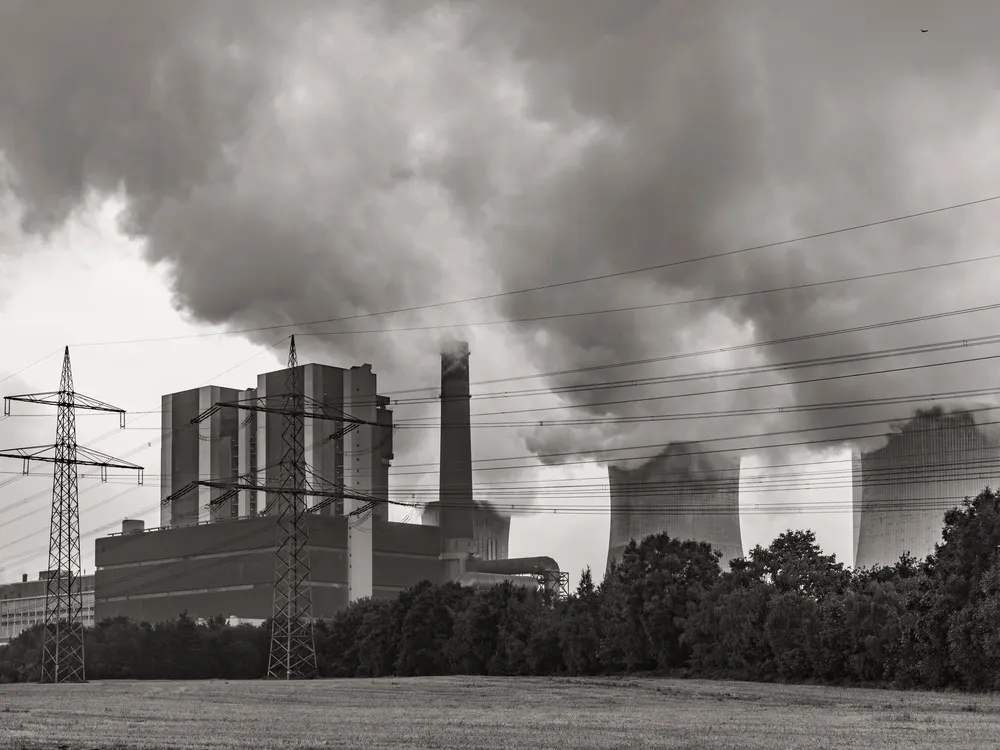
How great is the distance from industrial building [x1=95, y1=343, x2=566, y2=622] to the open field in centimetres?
9482

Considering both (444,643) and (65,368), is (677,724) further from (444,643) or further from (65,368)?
(444,643)

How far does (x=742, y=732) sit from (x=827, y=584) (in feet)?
136

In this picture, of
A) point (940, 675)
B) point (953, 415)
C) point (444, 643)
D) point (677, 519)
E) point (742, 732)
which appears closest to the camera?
point (742, 732)

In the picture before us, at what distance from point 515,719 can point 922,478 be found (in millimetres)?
75598

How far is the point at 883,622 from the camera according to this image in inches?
2109

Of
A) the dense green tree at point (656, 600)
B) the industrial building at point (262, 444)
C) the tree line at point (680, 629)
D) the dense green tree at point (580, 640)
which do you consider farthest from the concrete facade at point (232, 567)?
the dense green tree at point (656, 600)

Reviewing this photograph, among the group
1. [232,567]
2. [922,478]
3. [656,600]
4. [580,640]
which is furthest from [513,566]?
[656,600]

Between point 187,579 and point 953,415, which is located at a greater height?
point 953,415

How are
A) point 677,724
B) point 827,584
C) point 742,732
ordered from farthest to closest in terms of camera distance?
point 827,584, point 677,724, point 742,732

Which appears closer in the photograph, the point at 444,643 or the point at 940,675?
the point at 940,675

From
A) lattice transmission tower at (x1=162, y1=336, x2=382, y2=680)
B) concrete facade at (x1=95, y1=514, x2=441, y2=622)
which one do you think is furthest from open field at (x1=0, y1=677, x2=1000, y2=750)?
concrete facade at (x1=95, y1=514, x2=441, y2=622)

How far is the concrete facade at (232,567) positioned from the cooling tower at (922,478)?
206ft

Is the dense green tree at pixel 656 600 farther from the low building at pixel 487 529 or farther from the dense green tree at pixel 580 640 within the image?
the low building at pixel 487 529

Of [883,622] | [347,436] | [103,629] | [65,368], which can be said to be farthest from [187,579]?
[883,622]
